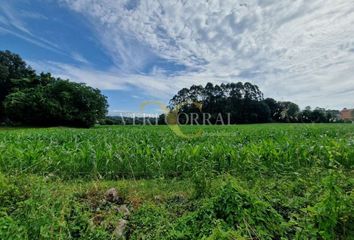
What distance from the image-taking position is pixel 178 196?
378 centimetres

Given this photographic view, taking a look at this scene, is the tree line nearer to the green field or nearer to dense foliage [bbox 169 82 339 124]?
dense foliage [bbox 169 82 339 124]

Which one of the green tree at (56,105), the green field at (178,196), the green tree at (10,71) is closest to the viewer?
the green field at (178,196)

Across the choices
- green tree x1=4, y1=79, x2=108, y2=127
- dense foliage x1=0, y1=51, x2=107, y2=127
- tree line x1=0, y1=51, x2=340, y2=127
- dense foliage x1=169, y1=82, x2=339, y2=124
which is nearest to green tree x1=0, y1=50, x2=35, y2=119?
tree line x1=0, y1=51, x2=340, y2=127

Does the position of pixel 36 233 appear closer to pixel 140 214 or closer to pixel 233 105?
pixel 140 214

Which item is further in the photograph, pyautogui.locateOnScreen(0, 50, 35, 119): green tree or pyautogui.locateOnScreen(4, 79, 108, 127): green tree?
pyautogui.locateOnScreen(0, 50, 35, 119): green tree

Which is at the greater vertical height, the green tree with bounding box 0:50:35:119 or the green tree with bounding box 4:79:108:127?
the green tree with bounding box 0:50:35:119

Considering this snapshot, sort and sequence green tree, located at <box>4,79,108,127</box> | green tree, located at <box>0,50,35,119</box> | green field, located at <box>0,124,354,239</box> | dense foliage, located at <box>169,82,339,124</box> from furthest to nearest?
1. dense foliage, located at <box>169,82,339,124</box>
2. green tree, located at <box>0,50,35,119</box>
3. green tree, located at <box>4,79,108,127</box>
4. green field, located at <box>0,124,354,239</box>

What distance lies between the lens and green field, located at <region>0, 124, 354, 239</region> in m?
2.19

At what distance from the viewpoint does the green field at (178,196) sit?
7.18 ft

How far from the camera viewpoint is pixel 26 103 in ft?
108

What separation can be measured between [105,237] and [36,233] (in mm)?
628

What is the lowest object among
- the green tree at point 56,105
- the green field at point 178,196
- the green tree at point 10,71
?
the green field at point 178,196

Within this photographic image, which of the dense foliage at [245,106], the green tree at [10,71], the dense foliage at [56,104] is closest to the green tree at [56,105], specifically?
the dense foliage at [56,104]

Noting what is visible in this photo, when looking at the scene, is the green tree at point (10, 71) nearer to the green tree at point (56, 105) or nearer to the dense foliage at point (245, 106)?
the green tree at point (56, 105)
